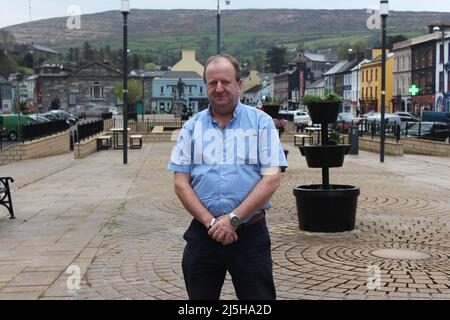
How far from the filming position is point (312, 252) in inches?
283

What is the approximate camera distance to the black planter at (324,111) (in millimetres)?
8797

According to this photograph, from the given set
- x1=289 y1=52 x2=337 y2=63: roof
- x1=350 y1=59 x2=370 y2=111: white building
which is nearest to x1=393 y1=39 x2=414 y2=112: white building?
x1=350 y1=59 x2=370 y2=111: white building

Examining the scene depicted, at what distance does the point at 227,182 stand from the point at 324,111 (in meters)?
5.63

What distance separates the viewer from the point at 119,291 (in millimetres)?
5574

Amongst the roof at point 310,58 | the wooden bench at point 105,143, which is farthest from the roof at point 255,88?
the wooden bench at point 105,143

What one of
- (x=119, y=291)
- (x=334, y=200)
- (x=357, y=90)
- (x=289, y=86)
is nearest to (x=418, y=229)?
(x=334, y=200)

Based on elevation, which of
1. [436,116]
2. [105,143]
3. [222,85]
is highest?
[222,85]

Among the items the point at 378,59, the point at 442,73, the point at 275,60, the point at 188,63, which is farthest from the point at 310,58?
the point at 442,73

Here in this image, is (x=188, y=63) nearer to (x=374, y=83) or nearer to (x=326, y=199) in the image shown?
(x=374, y=83)

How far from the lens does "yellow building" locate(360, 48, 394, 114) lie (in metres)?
79.8

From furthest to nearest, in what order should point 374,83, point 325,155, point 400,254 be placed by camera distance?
point 374,83 → point 325,155 → point 400,254

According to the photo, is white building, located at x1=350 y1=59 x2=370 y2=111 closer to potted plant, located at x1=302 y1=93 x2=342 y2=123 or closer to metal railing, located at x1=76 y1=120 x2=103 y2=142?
metal railing, located at x1=76 y1=120 x2=103 y2=142

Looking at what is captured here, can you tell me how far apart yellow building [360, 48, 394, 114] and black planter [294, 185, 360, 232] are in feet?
237
